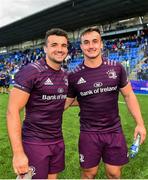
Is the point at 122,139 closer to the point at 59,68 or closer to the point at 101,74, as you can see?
the point at 101,74

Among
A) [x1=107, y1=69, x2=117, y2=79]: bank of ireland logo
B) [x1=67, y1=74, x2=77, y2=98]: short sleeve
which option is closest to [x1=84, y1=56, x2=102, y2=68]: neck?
[x1=107, y1=69, x2=117, y2=79]: bank of ireland logo

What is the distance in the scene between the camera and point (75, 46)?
51.7 meters

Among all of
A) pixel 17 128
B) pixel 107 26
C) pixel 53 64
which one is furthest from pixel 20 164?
pixel 107 26

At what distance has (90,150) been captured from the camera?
5242 millimetres

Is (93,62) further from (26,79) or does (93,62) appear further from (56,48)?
(26,79)

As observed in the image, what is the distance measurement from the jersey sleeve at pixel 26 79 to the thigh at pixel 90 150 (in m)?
1.36

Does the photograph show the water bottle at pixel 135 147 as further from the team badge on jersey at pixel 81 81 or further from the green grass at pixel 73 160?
the green grass at pixel 73 160

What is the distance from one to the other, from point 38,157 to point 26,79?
93cm

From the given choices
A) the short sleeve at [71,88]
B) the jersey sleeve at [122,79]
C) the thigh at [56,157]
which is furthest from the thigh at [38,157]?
the jersey sleeve at [122,79]

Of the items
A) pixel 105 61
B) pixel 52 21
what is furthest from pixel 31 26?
pixel 105 61

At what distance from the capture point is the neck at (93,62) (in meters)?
5.23

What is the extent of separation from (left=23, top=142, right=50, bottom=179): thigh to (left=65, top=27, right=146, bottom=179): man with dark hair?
933mm

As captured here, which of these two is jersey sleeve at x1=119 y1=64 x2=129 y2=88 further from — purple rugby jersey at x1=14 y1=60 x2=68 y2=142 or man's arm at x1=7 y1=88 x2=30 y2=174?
man's arm at x1=7 y1=88 x2=30 y2=174

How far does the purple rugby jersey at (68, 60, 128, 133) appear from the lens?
17.2ft
